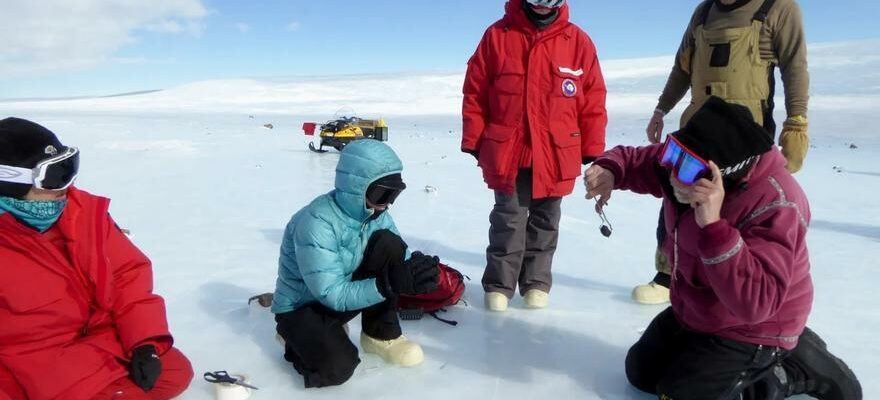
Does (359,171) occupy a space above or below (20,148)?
below

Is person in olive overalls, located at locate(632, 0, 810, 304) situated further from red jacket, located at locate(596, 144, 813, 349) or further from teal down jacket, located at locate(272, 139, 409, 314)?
teal down jacket, located at locate(272, 139, 409, 314)

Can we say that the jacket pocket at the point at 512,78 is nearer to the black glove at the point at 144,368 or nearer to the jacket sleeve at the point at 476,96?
the jacket sleeve at the point at 476,96

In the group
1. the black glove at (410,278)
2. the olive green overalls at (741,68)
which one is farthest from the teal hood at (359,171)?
the olive green overalls at (741,68)

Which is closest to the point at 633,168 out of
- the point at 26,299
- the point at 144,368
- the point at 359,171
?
the point at 359,171

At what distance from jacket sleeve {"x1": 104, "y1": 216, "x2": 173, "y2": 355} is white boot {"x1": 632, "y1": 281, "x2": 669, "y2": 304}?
220 centimetres

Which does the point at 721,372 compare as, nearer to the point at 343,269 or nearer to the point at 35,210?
the point at 343,269

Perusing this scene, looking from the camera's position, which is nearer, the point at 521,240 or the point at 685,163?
the point at 685,163

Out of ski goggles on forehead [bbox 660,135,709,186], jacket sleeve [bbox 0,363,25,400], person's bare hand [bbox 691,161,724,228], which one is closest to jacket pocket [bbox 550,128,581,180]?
ski goggles on forehead [bbox 660,135,709,186]

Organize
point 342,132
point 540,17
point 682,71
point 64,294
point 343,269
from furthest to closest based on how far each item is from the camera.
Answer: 1. point 342,132
2. point 682,71
3. point 540,17
4. point 343,269
5. point 64,294

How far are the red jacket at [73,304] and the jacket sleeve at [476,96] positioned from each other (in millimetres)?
1636

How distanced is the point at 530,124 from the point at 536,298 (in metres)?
0.86

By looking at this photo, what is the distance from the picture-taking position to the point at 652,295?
3020 mm

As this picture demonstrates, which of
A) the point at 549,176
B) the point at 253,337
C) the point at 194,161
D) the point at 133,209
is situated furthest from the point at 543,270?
the point at 194,161

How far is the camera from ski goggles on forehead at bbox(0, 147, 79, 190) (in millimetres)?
1667
